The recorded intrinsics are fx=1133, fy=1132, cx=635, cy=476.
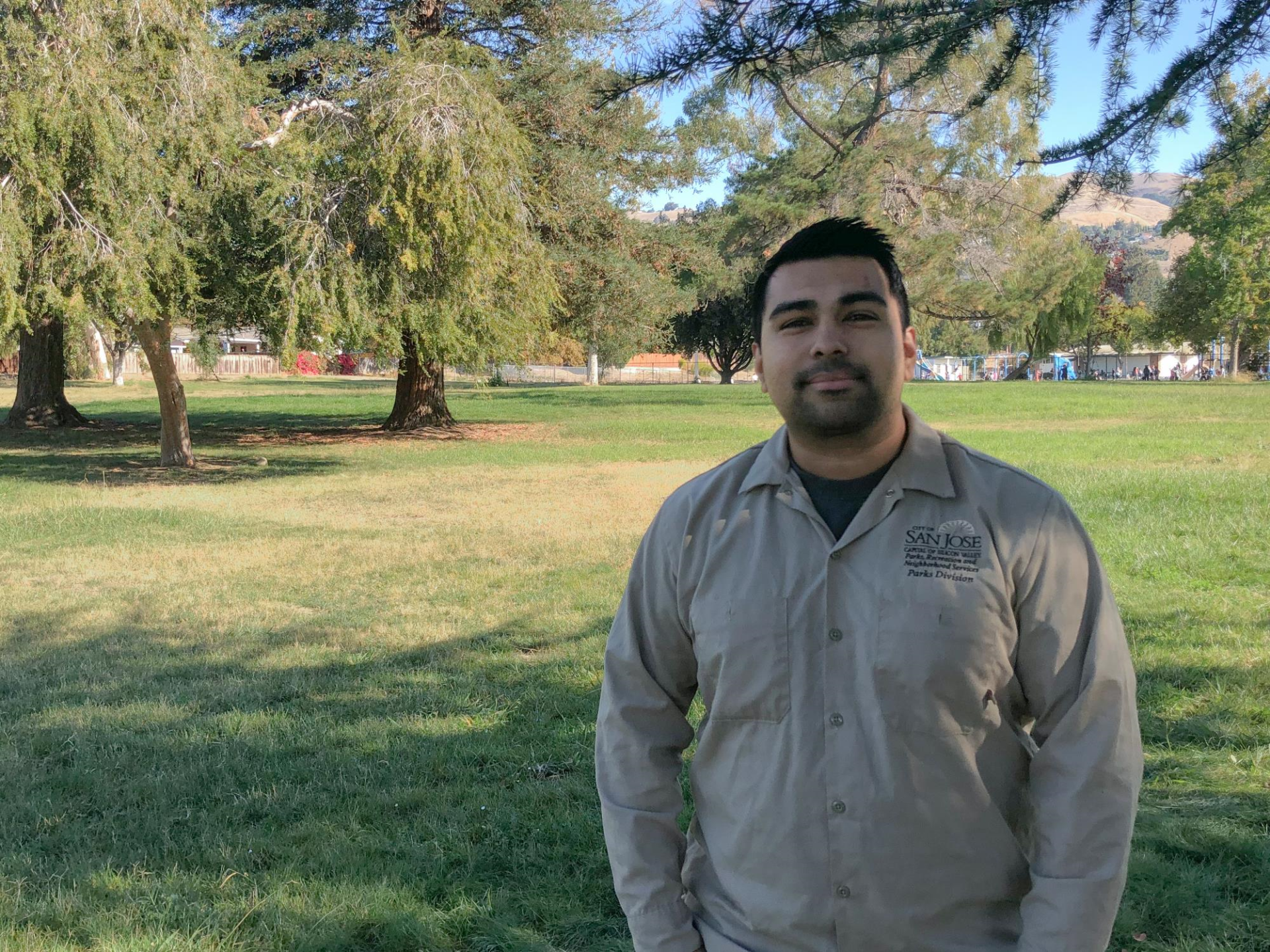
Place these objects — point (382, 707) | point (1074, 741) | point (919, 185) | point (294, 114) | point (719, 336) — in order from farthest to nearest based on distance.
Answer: point (719, 336), point (919, 185), point (294, 114), point (382, 707), point (1074, 741)

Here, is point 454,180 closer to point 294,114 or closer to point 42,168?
point 294,114

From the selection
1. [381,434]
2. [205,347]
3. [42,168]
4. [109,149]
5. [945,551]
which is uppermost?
[109,149]

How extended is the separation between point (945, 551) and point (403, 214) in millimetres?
12691

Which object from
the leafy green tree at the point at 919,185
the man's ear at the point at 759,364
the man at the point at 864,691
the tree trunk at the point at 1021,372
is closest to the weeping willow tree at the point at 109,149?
the leafy green tree at the point at 919,185

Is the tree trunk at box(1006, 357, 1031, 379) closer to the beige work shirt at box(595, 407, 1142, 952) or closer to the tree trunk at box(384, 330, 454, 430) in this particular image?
the tree trunk at box(384, 330, 454, 430)

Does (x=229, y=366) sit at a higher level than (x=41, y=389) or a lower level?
higher

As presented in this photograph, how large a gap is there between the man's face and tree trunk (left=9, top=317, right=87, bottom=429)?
27.1 metres

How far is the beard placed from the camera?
206cm

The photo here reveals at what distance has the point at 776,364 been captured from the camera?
215 cm

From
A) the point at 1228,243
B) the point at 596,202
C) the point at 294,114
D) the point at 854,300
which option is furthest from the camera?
the point at 1228,243

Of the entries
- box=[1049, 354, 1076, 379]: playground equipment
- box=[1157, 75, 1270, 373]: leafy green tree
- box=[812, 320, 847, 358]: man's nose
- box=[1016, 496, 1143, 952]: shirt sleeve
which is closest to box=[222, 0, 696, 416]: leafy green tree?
box=[1157, 75, 1270, 373]: leafy green tree

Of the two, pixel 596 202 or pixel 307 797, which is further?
pixel 596 202

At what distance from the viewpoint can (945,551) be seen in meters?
1.94

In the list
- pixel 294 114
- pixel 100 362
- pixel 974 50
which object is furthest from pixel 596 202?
pixel 100 362
